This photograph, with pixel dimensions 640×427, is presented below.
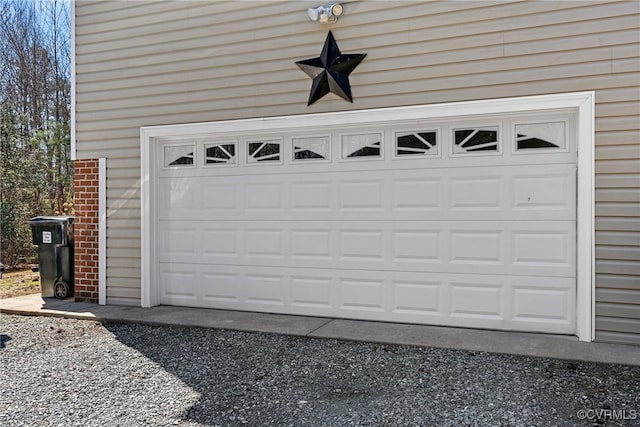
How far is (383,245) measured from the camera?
518 cm

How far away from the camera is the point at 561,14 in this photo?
4.42m

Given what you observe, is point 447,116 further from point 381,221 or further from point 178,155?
point 178,155

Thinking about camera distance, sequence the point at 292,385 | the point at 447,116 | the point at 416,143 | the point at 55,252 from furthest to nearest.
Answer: the point at 55,252, the point at 416,143, the point at 447,116, the point at 292,385

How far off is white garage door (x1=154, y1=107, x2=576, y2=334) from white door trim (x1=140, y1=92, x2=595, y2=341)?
0.33 ft

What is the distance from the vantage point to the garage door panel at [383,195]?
15.2ft

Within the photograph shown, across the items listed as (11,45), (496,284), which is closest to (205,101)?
(496,284)

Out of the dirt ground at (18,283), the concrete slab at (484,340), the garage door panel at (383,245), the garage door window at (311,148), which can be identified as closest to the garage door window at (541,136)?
the garage door panel at (383,245)

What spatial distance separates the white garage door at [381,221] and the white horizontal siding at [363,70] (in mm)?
293

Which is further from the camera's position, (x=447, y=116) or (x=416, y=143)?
(x=416, y=143)

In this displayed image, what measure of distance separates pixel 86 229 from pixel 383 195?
3783 mm

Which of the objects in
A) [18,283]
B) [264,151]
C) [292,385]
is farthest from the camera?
[18,283]

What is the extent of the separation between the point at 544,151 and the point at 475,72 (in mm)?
964

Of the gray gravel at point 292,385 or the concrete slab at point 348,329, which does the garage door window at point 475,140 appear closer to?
the concrete slab at point 348,329

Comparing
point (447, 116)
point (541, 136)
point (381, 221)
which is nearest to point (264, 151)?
point (381, 221)
